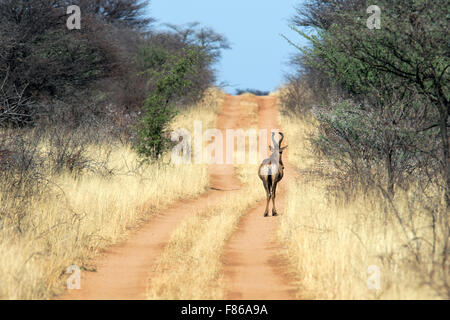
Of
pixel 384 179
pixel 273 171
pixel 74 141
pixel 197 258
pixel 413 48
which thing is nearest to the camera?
pixel 197 258

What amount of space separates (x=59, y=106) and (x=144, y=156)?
4.65 m

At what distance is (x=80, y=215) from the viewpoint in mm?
10008

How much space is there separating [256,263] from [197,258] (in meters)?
0.79

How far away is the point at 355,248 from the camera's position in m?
7.22

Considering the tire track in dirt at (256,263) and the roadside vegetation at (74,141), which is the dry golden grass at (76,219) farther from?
the tire track in dirt at (256,263)

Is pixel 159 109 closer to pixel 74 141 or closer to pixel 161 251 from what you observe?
pixel 74 141

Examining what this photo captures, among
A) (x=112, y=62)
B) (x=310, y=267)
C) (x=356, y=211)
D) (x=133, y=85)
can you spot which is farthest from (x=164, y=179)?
(x=133, y=85)

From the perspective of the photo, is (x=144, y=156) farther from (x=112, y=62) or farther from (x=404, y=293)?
(x=404, y=293)

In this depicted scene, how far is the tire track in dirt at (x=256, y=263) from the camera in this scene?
21.4 feet

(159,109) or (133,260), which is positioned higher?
(159,109)

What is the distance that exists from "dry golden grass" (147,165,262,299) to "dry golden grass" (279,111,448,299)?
3.03 ft

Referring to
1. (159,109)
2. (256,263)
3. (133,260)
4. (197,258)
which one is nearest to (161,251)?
(133,260)

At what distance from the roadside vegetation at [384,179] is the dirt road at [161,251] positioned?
337 millimetres

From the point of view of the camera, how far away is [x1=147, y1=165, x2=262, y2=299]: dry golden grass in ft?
20.7
